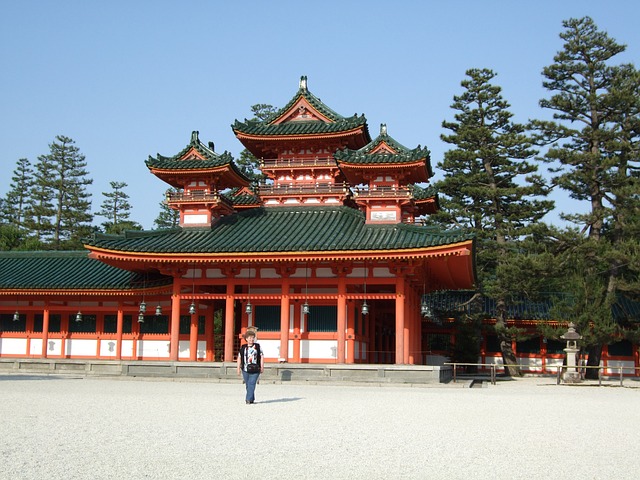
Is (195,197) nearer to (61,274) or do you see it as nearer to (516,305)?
(61,274)

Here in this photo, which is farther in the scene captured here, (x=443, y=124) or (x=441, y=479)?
(x=443, y=124)

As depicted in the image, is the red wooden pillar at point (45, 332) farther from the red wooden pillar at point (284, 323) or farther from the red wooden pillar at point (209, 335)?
the red wooden pillar at point (284, 323)

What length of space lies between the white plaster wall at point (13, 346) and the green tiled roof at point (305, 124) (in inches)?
549

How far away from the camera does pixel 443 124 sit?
4291cm

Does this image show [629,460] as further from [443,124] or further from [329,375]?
[443,124]

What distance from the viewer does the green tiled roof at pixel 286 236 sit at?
989 inches

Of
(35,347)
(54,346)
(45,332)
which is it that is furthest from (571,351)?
(35,347)

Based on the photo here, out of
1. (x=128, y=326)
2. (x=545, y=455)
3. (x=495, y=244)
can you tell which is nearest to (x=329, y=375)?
(x=128, y=326)

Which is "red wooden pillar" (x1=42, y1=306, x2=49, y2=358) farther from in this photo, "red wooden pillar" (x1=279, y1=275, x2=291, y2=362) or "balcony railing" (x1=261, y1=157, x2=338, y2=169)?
"red wooden pillar" (x1=279, y1=275, x2=291, y2=362)

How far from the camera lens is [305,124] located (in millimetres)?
31422

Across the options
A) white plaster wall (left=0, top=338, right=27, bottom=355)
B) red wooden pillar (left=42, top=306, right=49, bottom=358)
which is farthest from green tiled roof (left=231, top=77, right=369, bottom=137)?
white plaster wall (left=0, top=338, right=27, bottom=355)

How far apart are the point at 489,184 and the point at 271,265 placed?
62.5ft

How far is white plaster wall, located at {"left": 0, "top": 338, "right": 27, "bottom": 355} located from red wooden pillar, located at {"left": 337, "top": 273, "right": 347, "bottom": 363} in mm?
15916

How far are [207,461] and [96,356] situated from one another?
80.4 ft
